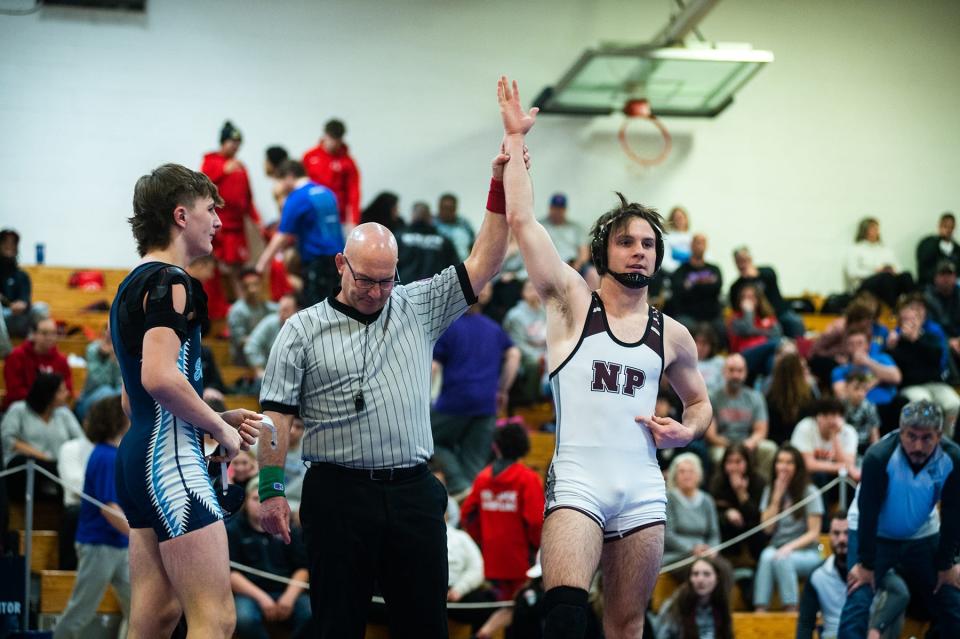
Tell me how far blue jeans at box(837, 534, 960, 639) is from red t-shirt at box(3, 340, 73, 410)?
20.0 ft

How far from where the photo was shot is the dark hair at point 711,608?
7496mm

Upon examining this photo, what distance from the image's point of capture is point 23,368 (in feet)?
30.9

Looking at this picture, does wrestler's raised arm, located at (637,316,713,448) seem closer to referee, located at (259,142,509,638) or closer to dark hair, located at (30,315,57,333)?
referee, located at (259,142,509,638)

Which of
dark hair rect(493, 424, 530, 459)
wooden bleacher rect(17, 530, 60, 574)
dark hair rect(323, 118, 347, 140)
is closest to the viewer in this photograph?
dark hair rect(493, 424, 530, 459)

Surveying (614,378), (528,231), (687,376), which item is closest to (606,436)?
(614,378)

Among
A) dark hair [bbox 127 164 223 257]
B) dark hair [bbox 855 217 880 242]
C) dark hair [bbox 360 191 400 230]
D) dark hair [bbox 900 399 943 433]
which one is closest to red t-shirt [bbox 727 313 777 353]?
dark hair [bbox 360 191 400 230]

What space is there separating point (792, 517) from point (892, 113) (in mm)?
10559

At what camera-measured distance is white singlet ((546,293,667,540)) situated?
4.23 metres

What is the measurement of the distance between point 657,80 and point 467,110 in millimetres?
2627

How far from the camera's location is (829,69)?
17062 mm

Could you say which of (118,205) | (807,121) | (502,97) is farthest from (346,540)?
(807,121)

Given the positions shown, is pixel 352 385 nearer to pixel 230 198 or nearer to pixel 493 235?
pixel 493 235

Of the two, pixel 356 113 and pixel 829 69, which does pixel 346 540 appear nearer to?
Result: pixel 356 113

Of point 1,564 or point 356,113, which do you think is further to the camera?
point 356,113
